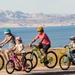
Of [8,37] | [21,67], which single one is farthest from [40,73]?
[8,37]

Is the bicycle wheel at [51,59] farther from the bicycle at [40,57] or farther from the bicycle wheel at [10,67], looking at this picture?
the bicycle wheel at [10,67]

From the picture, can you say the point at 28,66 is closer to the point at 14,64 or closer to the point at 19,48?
the point at 14,64

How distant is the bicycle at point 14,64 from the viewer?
17219mm

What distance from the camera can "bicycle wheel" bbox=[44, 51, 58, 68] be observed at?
727 inches

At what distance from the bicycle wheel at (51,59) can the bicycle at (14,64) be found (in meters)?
1.29

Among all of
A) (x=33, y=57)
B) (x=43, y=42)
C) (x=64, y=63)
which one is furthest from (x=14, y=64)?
(x=64, y=63)

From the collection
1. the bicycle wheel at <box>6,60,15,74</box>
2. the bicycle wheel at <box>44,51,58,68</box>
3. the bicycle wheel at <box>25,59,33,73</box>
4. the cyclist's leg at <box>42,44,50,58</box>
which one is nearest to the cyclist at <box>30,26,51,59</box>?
the cyclist's leg at <box>42,44,50,58</box>

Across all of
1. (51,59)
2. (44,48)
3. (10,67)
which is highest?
(44,48)

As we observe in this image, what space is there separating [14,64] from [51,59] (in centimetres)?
177

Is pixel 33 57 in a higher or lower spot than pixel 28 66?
higher

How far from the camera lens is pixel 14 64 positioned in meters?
17.3

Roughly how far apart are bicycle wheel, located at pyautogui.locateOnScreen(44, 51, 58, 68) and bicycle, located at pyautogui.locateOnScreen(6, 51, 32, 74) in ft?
4.22

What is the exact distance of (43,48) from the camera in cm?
1816

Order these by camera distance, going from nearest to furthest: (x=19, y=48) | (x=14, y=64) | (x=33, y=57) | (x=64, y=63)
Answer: (x=19, y=48), (x=14, y=64), (x=33, y=57), (x=64, y=63)
